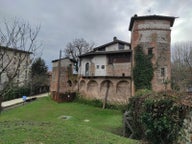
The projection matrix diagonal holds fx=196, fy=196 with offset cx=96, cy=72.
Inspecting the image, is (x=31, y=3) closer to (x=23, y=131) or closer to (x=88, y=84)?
(x=23, y=131)

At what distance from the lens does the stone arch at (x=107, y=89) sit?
30500mm

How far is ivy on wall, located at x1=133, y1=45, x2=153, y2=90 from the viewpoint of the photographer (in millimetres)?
26906

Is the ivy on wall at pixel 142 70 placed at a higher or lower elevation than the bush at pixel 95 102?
higher

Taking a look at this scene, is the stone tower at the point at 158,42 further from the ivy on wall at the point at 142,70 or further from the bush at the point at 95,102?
the bush at the point at 95,102

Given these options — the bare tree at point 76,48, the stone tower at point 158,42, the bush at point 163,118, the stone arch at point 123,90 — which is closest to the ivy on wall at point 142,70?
the stone tower at point 158,42

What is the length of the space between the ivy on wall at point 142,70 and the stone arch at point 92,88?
23.6ft

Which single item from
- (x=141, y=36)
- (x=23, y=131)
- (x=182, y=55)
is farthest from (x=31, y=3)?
(x=182, y=55)

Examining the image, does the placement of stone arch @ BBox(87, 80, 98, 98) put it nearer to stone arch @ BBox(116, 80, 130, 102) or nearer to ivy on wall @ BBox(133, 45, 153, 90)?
stone arch @ BBox(116, 80, 130, 102)

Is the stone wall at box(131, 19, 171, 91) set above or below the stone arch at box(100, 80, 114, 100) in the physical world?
above

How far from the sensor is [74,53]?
52.2m

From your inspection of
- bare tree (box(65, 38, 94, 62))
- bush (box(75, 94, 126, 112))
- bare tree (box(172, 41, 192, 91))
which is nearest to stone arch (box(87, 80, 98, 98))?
bush (box(75, 94, 126, 112))

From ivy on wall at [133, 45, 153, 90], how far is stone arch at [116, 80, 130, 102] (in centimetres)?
222

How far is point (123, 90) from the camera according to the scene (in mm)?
29734

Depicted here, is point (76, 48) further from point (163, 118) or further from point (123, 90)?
point (163, 118)
